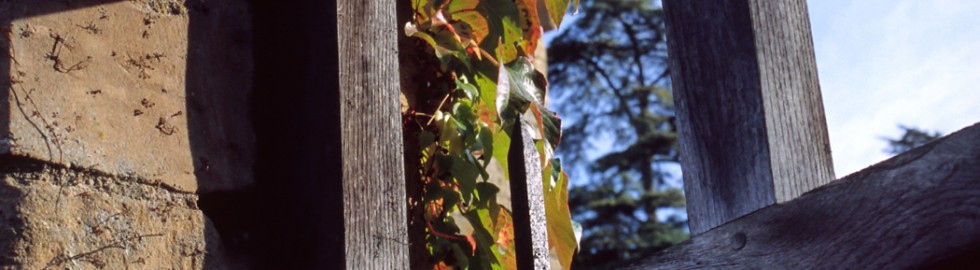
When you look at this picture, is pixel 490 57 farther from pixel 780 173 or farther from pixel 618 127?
pixel 618 127

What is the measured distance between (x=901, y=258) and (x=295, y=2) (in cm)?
72

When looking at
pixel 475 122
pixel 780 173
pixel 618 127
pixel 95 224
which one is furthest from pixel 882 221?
pixel 618 127

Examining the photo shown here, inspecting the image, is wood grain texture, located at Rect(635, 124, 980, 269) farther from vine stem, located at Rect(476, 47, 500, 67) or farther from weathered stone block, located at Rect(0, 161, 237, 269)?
vine stem, located at Rect(476, 47, 500, 67)

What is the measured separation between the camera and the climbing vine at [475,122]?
1.49 metres

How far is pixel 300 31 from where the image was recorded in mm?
1170

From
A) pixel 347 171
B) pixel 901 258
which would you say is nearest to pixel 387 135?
pixel 347 171

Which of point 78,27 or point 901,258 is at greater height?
point 78,27

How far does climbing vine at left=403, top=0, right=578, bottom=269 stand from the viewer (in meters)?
1.49

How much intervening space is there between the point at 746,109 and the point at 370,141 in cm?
40

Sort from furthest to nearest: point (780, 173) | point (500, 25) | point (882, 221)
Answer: point (500, 25) < point (780, 173) < point (882, 221)

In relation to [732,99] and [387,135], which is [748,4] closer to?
[732,99]

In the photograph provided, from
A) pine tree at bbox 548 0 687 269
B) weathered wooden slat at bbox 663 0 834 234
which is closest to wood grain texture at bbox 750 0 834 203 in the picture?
weathered wooden slat at bbox 663 0 834 234

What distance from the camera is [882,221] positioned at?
792 mm

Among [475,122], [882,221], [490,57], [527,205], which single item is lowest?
[882,221]
